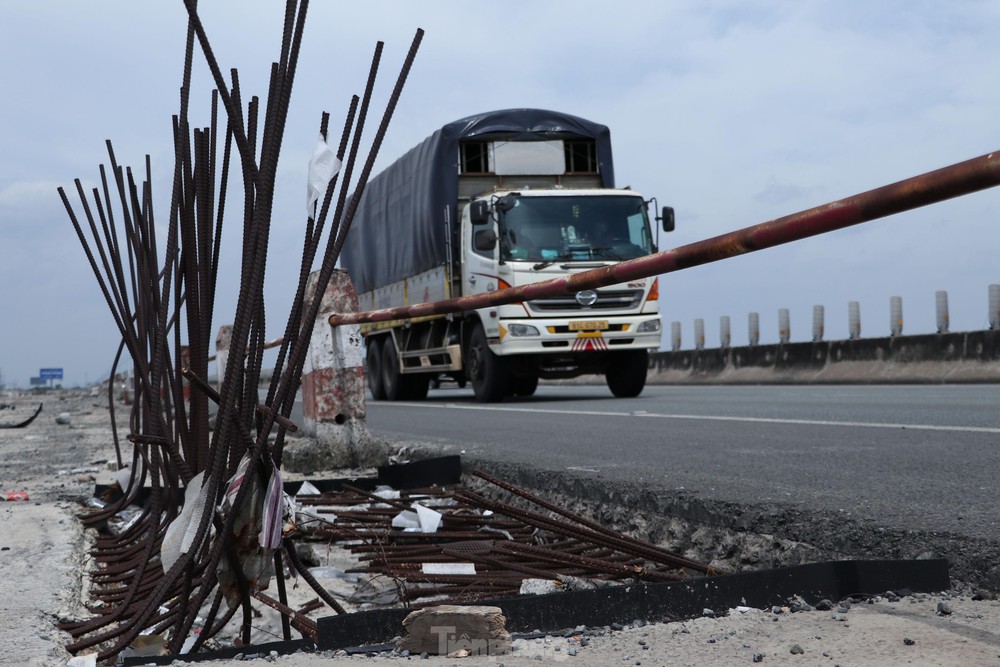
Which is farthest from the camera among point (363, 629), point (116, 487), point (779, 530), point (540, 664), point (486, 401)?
point (486, 401)

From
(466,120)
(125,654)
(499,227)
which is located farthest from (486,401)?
(125,654)

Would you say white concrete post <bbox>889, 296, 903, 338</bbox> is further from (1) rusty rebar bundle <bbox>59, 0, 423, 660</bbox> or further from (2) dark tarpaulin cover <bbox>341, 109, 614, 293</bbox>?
(1) rusty rebar bundle <bbox>59, 0, 423, 660</bbox>

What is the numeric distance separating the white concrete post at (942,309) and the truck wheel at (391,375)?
9.37 metres

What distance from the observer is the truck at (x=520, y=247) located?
14.1 m

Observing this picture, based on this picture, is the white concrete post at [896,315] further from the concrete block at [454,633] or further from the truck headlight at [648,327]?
the concrete block at [454,633]

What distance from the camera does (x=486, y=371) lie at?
49.9 feet

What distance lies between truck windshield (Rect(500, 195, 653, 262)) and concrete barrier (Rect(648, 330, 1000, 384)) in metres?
6.27

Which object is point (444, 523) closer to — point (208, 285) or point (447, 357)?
point (208, 285)

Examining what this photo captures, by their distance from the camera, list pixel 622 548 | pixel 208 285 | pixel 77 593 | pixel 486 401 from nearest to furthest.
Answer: pixel 208 285 → pixel 77 593 → pixel 622 548 → pixel 486 401

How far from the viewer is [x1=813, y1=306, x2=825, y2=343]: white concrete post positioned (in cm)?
2148

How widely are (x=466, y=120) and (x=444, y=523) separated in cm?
1215

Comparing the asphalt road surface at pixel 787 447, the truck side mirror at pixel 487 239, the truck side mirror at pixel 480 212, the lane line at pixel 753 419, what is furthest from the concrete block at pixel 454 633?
the truck side mirror at pixel 480 212

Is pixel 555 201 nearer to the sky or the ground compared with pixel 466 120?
nearer to the ground

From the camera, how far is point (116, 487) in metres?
5.45
